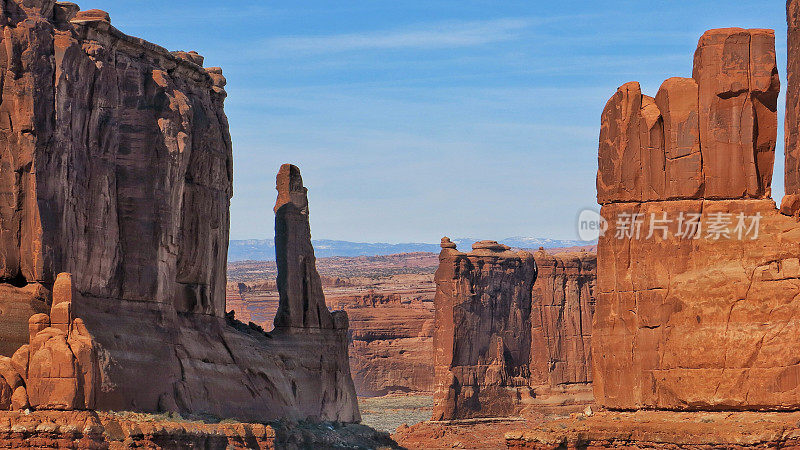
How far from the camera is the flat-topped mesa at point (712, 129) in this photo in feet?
129

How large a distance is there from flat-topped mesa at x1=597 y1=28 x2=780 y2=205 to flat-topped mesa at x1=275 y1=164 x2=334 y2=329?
32.0 metres

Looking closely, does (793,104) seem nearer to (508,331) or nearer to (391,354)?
(508,331)

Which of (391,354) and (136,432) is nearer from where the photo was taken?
(136,432)

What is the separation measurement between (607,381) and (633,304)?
6.56ft

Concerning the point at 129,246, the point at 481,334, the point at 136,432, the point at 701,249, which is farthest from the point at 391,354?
the point at 701,249

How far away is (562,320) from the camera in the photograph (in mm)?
120312

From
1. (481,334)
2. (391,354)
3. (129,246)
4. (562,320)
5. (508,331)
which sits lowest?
(391,354)

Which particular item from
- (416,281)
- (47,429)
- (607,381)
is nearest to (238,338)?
(47,429)

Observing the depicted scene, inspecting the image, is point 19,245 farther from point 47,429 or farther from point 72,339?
point 47,429

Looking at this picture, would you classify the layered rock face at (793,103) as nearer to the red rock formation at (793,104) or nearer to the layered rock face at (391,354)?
the red rock formation at (793,104)

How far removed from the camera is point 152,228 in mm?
59812

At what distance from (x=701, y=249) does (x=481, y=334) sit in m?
76.2

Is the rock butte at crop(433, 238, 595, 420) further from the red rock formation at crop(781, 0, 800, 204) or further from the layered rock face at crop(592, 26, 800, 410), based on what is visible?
the layered rock face at crop(592, 26, 800, 410)

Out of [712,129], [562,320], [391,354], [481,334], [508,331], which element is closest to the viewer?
[712,129]
